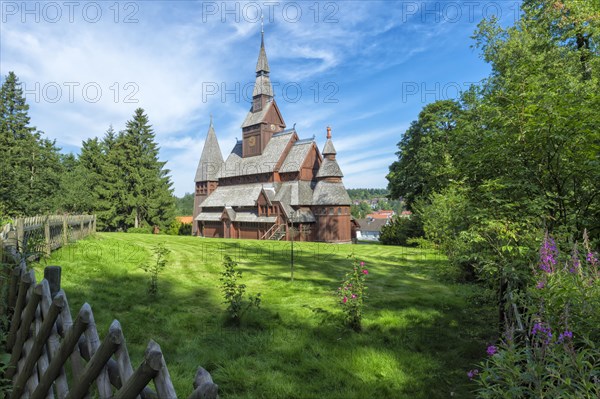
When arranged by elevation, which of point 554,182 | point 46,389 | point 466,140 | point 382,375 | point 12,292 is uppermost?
point 466,140

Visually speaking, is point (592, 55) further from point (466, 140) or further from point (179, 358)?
point (179, 358)

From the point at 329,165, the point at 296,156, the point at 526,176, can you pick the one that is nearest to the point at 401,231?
the point at 329,165

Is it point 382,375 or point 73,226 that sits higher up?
point 73,226

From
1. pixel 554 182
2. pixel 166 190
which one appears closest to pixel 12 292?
pixel 554 182

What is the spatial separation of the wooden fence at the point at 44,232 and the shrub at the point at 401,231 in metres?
27.2

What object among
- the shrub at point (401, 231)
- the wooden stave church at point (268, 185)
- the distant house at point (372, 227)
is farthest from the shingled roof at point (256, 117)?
the distant house at point (372, 227)

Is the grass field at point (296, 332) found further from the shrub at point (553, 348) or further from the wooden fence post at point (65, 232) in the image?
the wooden fence post at point (65, 232)

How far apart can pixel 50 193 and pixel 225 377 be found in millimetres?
41662

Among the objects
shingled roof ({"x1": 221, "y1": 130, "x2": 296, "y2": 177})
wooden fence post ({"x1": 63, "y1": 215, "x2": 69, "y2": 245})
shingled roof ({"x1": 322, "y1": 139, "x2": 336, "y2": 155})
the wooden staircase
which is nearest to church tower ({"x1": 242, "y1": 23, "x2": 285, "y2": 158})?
shingled roof ({"x1": 221, "y1": 130, "x2": 296, "y2": 177})

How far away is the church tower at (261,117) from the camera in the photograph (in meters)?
45.9

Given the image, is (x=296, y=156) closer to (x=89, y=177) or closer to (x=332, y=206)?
(x=332, y=206)

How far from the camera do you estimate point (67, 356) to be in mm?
2559

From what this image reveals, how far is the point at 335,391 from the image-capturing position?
15.4 ft

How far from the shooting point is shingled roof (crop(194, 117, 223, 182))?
5057 centimetres
